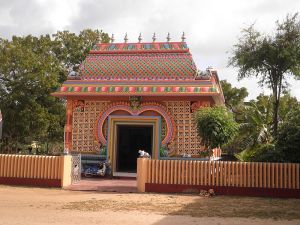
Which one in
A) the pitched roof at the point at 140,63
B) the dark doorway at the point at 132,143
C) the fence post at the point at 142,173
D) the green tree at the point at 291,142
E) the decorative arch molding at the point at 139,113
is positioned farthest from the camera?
the dark doorway at the point at 132,143

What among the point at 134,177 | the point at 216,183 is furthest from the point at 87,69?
the point at 216,183

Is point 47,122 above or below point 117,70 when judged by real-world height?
below

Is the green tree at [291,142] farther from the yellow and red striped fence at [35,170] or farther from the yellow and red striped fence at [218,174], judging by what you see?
the yellow and red striped fence at [35,170]

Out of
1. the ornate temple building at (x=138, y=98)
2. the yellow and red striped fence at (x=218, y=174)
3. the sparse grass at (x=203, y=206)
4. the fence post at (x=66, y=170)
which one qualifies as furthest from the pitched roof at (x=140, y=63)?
the sparse grass at (x=203, y=206)

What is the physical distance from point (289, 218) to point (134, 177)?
8593mm

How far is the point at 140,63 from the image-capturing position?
16.1 m

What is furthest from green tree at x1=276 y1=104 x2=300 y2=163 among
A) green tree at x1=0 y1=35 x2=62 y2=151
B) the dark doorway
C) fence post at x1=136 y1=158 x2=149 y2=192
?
green tree at x1=0 y1=35 x2=62 y2=151

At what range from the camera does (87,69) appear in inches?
648

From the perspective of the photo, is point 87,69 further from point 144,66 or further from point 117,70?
point 144,66

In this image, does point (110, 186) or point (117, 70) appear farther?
point (117, 70)

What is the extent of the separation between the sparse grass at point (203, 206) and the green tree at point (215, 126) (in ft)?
8.16

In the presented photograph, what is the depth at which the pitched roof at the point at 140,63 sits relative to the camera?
1576 cm

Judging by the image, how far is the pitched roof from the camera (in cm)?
1576

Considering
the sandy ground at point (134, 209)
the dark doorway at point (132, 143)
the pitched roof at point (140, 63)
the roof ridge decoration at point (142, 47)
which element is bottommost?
the sandy ground at point (134, 209)
